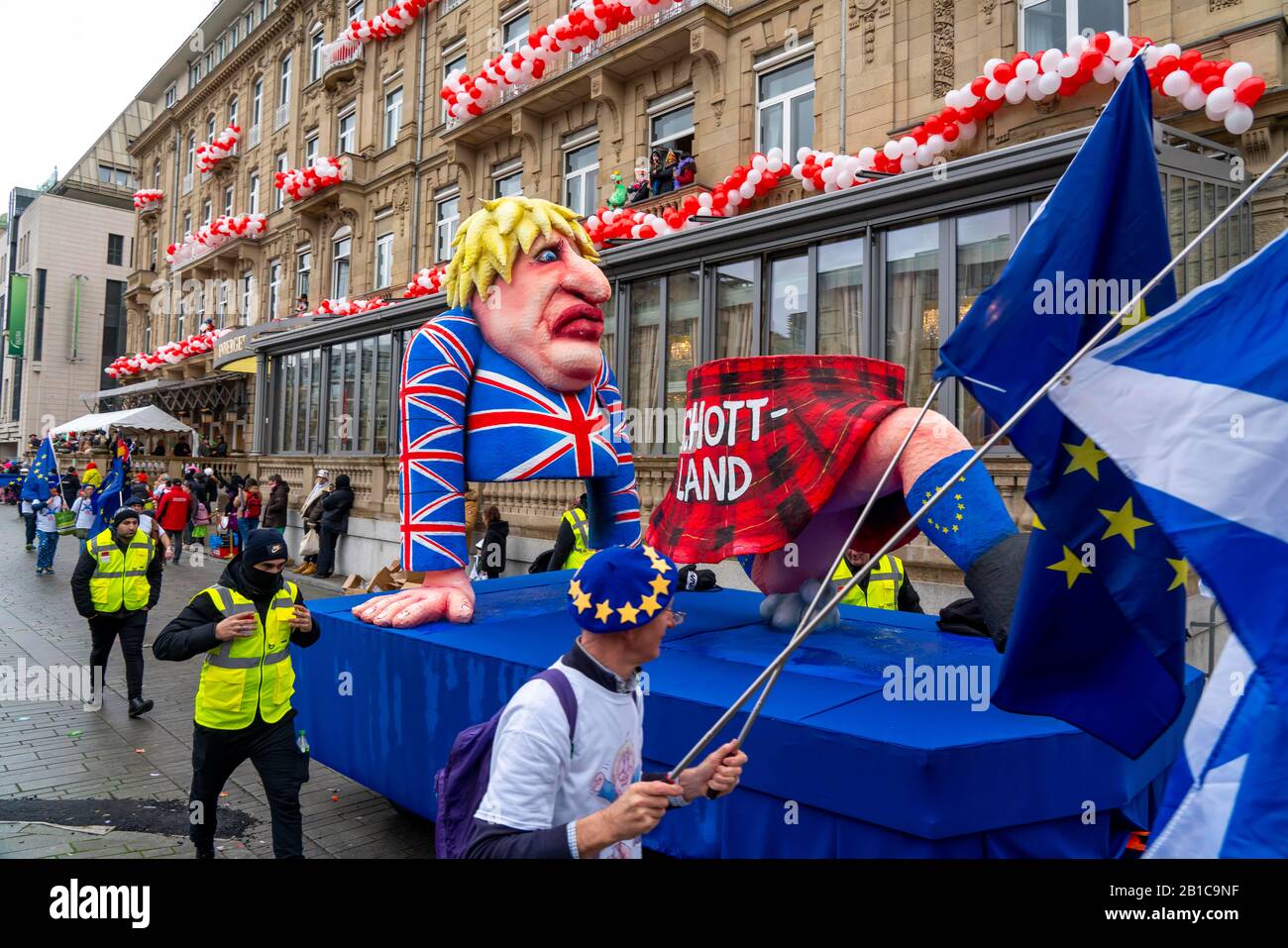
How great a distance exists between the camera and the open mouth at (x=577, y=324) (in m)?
4.57

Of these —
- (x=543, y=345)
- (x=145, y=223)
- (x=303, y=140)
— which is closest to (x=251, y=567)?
(x=543, y=345)

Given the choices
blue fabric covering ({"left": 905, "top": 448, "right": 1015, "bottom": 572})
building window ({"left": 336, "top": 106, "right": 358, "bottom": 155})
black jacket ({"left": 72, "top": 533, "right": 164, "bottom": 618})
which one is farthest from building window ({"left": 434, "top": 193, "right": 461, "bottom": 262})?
blue fabric covering ({"left": 905, "top": 448, "right": 1015, "bottom": 572})

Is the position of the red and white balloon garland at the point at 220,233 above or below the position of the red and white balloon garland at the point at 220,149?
below

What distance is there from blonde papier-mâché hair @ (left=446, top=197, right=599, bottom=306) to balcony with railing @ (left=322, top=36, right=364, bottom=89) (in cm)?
2066

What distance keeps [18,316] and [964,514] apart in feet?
166

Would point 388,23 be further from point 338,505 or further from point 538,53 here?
point 338,505

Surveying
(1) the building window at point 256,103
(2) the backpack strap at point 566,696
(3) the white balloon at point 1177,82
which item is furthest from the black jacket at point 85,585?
(1) the building window at point 256,103

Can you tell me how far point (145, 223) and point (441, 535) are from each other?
38.2 meters

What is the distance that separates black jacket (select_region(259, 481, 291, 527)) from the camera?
15628 millimetres

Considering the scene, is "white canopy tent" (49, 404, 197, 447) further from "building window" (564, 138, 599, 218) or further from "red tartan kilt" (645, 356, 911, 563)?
"red tartan kilt" (645, 356, 911, 563)

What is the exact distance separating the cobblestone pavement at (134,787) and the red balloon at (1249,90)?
9052 mm

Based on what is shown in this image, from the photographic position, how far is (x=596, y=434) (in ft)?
15.8

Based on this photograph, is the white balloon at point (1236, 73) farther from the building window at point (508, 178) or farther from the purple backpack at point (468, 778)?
the building window at point (508, 178)
